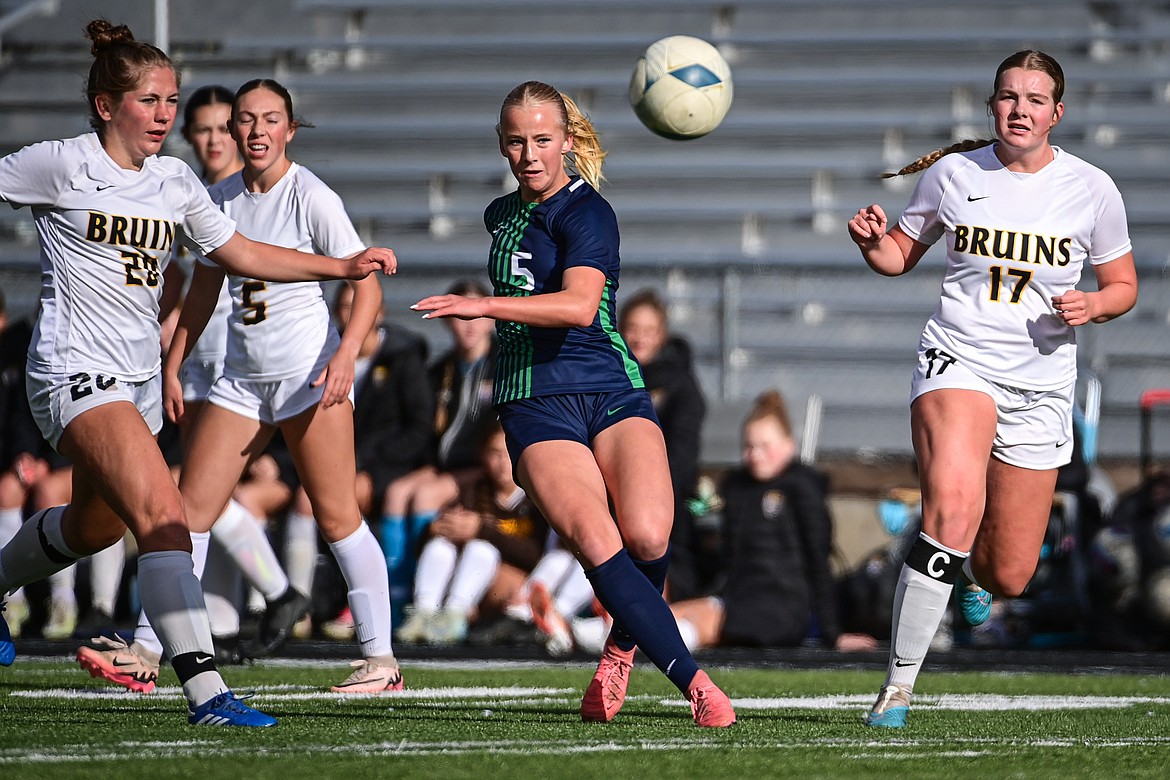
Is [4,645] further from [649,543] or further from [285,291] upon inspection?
[649,543]

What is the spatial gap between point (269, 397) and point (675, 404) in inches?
146

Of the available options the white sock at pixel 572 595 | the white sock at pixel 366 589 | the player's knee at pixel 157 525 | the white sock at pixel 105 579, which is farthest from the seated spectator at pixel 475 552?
the player's knee at pixel 157 525

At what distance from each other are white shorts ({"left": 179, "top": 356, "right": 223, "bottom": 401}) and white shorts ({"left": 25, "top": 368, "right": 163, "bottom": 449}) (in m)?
1.70

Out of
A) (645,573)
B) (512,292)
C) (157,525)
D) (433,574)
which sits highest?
(512,292)

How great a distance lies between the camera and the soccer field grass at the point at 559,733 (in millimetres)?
3836

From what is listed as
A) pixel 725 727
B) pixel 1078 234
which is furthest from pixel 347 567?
pixel 1078 234

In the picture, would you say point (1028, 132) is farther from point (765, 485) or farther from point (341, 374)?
point (765, 485)

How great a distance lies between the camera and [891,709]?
16.3 feet

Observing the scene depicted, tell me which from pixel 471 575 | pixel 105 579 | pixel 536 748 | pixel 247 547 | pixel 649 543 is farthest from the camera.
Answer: pixel 105 579

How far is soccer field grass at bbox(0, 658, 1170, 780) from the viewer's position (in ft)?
12.6

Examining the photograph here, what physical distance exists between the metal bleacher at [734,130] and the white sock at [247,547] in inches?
189

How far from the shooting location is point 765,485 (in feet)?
30.0

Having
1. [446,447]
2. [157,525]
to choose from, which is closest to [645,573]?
[157,525]

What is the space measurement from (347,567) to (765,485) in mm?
3498
